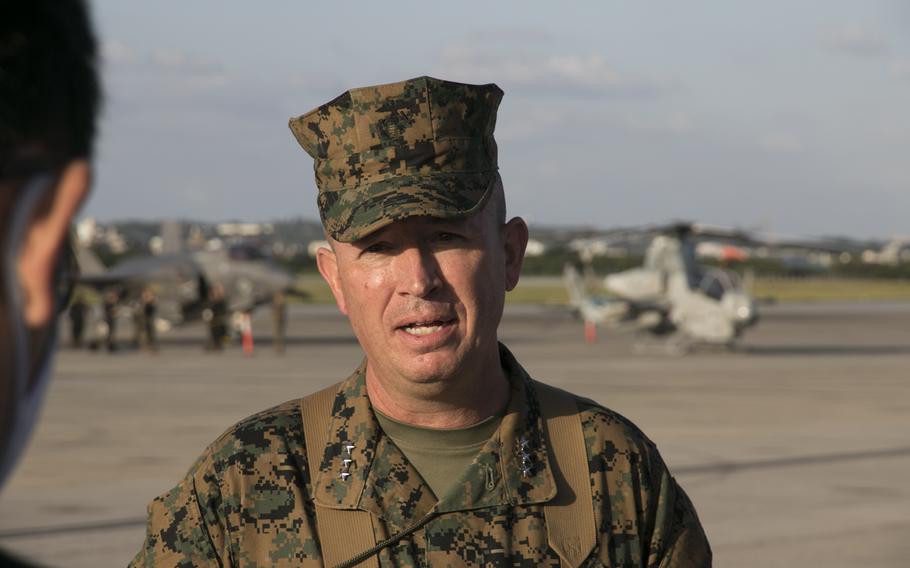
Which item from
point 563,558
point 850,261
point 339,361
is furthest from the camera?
point 850,261

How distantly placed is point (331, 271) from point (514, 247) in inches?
15.5

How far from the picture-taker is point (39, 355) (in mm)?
542

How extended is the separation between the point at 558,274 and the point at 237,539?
109m

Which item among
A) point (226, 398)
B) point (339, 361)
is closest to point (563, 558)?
point (226, 398)

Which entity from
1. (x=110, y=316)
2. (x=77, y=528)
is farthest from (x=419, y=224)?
(x=110, y=316)

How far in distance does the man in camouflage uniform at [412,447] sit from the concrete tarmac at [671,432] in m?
0.90

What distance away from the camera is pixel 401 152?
236 cm

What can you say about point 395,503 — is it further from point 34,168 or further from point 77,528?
point 77,528

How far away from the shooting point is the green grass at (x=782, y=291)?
77.2 meters

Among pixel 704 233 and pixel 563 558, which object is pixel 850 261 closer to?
pixel 704 233

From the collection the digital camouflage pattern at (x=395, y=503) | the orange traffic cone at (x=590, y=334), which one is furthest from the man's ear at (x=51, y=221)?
the orange traffic cone at (x=590, y=334)

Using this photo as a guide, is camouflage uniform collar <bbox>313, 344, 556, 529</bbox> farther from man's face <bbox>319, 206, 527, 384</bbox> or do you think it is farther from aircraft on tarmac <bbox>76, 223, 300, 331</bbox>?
aircraft on tarmac <bbox>76, 223, 300, 331</bbox>

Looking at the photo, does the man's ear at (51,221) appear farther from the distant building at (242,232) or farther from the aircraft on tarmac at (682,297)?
the distant building at (242,232)

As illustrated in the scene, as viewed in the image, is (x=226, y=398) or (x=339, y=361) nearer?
(x=226, y=398)
